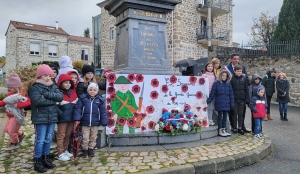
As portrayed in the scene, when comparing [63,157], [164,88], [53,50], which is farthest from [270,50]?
[53,50]

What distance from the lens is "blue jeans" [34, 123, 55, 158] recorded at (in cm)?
377

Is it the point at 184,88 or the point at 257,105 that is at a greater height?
the point at 184,88

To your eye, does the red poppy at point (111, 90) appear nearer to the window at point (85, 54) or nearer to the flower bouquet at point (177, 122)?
the flower bouquet at point (177, 122)

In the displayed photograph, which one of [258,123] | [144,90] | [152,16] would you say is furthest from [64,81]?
[258,123]

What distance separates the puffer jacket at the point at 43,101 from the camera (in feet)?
12.1

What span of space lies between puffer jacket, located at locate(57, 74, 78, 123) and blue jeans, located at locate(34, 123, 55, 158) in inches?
9.9

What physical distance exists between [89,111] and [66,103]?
17.0 inches

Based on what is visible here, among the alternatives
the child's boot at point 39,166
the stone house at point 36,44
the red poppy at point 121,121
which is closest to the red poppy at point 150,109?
the red poppy at point 121,121

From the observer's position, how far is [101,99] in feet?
14.3

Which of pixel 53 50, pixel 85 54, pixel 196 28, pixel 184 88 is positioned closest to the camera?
pixel 184 88

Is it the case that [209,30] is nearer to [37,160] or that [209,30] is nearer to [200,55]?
[200,55]

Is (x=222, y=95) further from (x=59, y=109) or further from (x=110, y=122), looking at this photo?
(x=59, y=109)

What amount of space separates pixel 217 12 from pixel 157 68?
18.9 metres

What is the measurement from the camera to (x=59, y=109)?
4.05 meters
